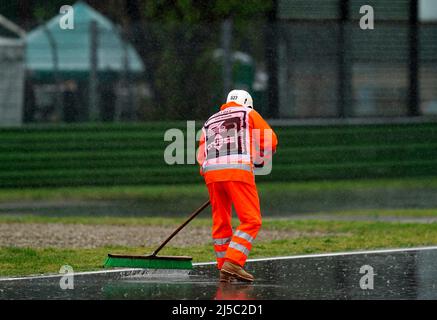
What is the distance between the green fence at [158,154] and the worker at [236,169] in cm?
980

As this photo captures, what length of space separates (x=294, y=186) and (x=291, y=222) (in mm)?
5093

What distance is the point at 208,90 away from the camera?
21141 millimetres

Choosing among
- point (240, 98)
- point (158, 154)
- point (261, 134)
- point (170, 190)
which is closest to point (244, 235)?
point (261, 134)

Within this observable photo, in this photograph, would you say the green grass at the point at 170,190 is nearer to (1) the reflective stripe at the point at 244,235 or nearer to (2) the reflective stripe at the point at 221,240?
(2) the reflective stripe at the point at 221,240

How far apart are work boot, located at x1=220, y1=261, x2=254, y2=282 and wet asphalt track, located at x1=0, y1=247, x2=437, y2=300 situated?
78 mm

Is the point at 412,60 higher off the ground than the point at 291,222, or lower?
higher

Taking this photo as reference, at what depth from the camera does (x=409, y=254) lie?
42.1ft

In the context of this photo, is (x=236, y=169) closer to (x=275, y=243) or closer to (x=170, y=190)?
(x=275, y=243)

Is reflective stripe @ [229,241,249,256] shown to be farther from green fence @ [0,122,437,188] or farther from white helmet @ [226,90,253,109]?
green fence @ [0,122,437,188]

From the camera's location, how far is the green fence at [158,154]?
20641 mm

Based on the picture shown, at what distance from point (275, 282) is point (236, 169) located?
1.02m

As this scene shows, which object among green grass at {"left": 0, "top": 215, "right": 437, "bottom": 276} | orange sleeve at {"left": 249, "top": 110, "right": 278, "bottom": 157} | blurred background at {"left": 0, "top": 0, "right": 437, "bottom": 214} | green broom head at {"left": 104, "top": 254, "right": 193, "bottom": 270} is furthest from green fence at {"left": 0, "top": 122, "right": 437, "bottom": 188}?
orange sleeve at {"left": 249, "top": 110, "right": 278, "bottom": 157}
